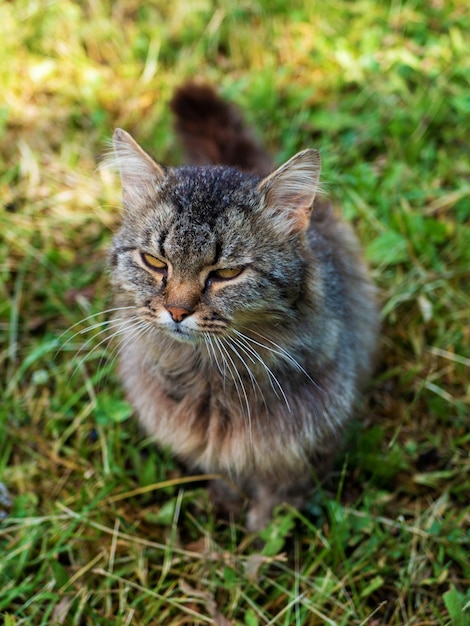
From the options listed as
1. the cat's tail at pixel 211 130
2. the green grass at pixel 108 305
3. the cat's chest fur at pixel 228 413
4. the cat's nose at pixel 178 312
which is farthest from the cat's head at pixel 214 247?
the cat's tail at pixel 211 130

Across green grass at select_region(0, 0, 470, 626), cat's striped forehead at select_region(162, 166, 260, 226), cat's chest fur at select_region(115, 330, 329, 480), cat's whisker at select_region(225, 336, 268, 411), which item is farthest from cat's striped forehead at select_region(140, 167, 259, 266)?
green grass at select_region(0, 0, 470, 626)

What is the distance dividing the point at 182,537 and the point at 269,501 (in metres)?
0.34

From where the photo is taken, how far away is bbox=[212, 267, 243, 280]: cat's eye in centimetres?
167

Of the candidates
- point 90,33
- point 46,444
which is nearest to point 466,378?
point 46,444

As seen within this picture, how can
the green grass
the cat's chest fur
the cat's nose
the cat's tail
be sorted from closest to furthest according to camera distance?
the cat's nose
the cat's chest fur
the green grass
the cat's tail

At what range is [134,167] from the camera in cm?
187

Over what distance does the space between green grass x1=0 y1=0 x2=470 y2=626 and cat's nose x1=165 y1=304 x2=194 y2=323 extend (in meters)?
0.73

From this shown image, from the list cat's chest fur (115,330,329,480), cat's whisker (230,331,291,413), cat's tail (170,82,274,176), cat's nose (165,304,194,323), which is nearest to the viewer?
cat's nose (165,304,194,323)

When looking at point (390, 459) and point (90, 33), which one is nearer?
point (390, 459)

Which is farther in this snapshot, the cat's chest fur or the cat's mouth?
the cat's chest fur

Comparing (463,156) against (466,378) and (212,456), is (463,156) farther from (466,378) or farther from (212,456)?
(212,456)

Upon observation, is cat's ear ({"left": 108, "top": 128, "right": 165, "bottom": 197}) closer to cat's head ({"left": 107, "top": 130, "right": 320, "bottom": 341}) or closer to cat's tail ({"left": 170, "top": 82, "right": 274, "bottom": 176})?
cat's head ({"left": 107, "top": 130, "right": 320, "bottom": 341})

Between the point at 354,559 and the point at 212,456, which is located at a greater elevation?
the point at 212,456

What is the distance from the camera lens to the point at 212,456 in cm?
201
